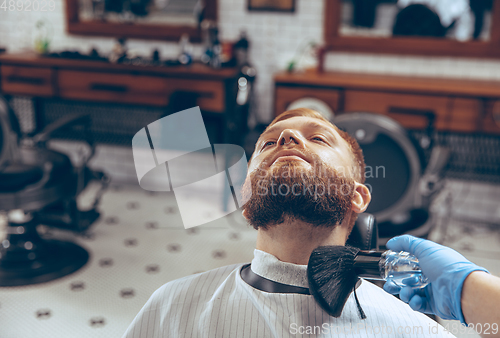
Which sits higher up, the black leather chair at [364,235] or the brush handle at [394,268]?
the brush handle at [394,268]

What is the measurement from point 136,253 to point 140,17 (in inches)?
79.8

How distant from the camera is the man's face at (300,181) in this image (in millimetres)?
1099

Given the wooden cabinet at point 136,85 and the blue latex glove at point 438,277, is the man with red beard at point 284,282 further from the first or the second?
the wooden cabinet at point 136,85

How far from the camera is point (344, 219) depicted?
4.02ft

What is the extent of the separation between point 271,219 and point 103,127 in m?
3.14

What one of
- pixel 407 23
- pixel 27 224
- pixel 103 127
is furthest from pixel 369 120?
pixel 103 127

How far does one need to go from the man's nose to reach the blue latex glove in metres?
0.37

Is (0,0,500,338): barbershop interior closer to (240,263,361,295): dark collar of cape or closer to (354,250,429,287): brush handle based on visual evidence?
(240,263,361,295): dark collar of cape

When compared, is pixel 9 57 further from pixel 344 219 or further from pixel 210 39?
pixel 344 219


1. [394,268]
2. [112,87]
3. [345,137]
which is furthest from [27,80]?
[394,268]

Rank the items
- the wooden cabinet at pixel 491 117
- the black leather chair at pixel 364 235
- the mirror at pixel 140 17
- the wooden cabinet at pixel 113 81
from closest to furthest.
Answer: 1. the black leather chair at pixel 364 235
2. the wooden cabinet at pixel 491 117
3. the wooden cabinet at pixel 113 81
4. the mirror at pixel 140 17

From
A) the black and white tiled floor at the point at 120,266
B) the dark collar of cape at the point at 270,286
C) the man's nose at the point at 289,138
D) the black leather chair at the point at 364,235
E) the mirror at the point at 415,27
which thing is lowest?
the black and white tiled floor at the point at 120,266

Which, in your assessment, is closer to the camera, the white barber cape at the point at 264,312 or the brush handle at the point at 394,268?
the brush handle at the point at 394,268

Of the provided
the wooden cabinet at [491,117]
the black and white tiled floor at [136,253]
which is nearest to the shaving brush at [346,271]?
the black and white tiled floor at [136,253]
